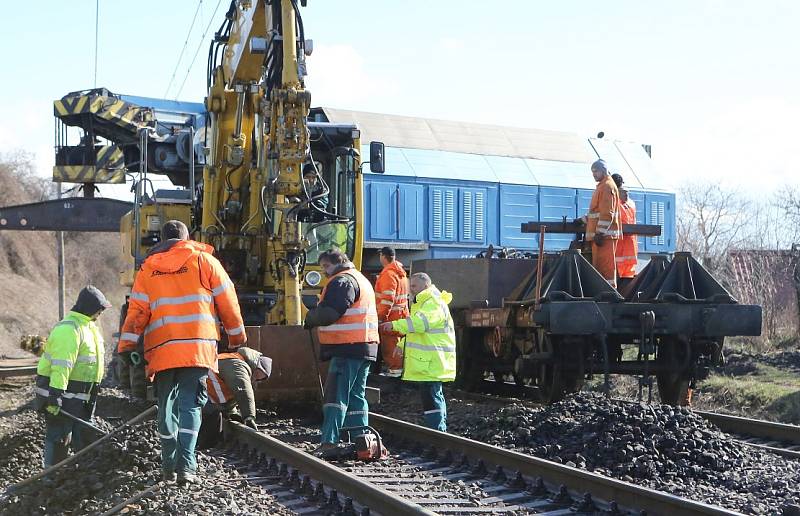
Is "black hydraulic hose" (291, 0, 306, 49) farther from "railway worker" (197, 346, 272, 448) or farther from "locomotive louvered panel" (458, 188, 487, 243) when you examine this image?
"locomotive louvered panel" (458, 188, 487, 243)

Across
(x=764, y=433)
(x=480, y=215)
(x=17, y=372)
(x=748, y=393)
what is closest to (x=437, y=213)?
(x=480, y=215)

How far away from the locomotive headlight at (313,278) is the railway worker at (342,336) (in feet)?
12.9

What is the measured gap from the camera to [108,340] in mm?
33875

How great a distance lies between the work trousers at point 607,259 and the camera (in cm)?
1156

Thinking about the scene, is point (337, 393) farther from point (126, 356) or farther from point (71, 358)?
point (71, 358)

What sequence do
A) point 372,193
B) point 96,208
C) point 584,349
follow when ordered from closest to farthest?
point 584,349
point 372,193
point 96,208

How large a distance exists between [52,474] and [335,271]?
2.77 m

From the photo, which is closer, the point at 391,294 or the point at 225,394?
the point at 225,394

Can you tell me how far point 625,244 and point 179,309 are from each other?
22.4ft

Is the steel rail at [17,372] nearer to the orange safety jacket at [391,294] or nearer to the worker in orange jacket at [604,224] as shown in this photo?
the orange safety jacket at [391,294]

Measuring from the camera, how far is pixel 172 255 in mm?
6820

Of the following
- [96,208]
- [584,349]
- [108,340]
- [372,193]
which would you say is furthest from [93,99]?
[584,349]

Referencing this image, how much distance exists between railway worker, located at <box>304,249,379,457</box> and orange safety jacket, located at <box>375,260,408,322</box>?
432 cm

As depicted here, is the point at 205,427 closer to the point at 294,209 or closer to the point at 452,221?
the point at 294,209
